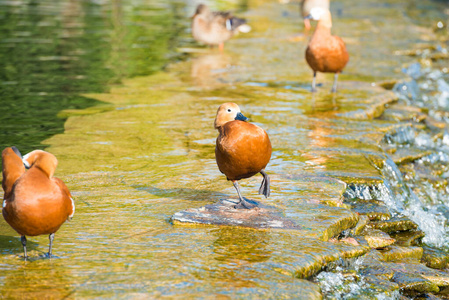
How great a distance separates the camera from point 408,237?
628cm

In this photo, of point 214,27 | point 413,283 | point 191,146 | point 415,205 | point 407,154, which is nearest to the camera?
point 413,283

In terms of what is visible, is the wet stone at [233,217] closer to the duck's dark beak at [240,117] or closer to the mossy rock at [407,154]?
the duck's dark beak at [240,117]

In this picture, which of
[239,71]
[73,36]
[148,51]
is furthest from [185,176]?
[73,36]

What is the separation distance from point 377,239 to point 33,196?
319cm

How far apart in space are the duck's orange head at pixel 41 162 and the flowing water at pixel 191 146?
0.65 m

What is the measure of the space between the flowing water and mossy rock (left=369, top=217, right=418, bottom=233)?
1.21 ft

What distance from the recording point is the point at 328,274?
4766mm

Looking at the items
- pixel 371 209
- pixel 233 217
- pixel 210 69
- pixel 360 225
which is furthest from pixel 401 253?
pixel 210 69

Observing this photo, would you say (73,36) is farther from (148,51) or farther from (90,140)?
(90,140)

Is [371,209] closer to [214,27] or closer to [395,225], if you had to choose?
[395,225]

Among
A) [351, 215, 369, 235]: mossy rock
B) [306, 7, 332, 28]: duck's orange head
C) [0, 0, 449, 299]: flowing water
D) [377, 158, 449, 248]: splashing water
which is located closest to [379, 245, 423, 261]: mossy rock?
[351, 215, 369, 235]: mossy rock

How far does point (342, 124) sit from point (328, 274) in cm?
414

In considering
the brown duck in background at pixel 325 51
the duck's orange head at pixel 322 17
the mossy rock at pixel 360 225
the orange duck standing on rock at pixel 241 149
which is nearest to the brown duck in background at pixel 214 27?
the duck's orange head at pixel 322 17

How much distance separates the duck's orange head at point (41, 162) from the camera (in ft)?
14.4
